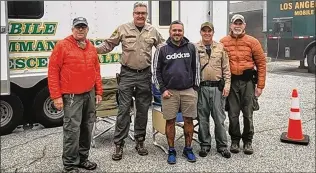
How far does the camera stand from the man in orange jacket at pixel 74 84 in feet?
12.1

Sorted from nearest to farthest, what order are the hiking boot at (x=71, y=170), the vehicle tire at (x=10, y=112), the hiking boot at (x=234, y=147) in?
the hiking boot at (x=71, y=170), the hiking boot at (x=234, y=147), the vehicle tire at (x=10, y=112)

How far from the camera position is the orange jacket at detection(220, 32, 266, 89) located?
14.3 feet

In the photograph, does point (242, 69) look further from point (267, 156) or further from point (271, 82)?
point (271, 82)

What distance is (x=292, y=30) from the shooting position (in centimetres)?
1373

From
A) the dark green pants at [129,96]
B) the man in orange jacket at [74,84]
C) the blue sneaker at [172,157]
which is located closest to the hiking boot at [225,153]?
the blue sneaker at [172,157]

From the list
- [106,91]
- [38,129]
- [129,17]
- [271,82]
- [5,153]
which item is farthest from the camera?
[271,82]

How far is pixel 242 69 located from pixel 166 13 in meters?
3.11

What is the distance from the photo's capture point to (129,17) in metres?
6.50

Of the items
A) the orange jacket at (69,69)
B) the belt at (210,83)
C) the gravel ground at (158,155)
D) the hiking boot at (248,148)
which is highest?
the orange jacket at (69,69)

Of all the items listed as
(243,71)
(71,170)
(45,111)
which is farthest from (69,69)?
(45,111)

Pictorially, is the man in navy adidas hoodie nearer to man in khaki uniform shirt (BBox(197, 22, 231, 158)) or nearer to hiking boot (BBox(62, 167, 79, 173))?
man in khaki uniform shirt (BBox(197, 22, 231, 158))

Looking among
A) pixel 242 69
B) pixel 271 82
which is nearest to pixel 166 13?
pixel 242 69

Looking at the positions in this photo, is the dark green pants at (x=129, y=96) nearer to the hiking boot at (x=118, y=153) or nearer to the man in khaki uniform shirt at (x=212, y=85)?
the hiking boot at (x=118, y=153)

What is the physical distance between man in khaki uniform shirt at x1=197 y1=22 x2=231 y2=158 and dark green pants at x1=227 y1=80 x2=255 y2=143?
0.46 ft
